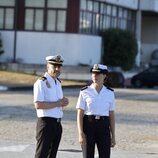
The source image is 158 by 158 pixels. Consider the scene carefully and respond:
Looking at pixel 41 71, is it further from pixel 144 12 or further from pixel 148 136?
pixel 148 136

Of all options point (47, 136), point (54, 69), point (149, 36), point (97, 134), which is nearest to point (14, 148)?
point (47, 136)

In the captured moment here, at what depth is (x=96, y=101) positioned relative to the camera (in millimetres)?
8414

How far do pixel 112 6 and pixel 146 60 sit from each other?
1366 centimetres

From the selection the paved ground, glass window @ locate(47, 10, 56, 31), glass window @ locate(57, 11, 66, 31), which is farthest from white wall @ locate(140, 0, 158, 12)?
the paved ground

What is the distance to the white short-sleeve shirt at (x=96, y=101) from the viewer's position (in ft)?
27.6

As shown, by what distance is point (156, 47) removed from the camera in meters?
65.0

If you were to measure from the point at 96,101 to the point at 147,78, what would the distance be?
3580cm

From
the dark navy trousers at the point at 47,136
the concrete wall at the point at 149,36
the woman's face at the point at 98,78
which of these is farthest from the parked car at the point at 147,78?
the woman's face at the point at 98,78

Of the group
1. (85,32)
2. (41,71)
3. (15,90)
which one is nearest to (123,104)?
(15,90)

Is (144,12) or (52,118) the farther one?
(144,12)

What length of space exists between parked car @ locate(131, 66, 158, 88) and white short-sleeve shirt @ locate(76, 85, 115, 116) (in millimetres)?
35290

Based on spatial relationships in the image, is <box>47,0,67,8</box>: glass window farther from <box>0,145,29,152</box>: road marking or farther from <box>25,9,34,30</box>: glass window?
<box>0,145,29,152</box>: road marking

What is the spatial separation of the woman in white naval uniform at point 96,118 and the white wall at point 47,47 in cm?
3630

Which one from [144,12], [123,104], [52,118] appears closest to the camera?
[52,118]
